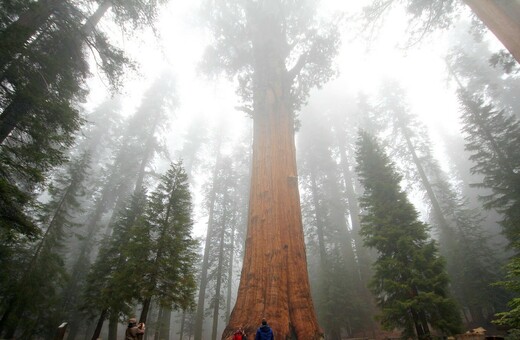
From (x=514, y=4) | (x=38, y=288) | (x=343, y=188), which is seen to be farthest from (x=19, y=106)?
(x=343, y=188)

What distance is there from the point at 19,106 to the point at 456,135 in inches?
1836

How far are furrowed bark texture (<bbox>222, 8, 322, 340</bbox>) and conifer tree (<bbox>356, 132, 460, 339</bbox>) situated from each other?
5096 millimetres

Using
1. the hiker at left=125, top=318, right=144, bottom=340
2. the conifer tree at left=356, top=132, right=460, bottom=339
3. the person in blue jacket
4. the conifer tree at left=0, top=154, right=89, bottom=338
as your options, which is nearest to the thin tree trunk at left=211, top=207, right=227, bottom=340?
the conifer tree at left=0, top=154, right=89, bottom=338

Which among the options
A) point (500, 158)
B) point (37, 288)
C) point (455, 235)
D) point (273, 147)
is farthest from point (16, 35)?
point (455, 235)

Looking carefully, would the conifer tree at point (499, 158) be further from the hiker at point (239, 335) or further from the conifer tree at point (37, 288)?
the conifer tree at point (37, 288)

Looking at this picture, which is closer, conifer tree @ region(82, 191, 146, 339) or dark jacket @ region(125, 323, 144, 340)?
dark jacket @ region(125, 323, 144, 340)

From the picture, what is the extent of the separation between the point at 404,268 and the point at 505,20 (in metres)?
7.41

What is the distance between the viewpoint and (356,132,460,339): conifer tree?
27.0 feet

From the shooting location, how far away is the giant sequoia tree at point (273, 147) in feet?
16.9

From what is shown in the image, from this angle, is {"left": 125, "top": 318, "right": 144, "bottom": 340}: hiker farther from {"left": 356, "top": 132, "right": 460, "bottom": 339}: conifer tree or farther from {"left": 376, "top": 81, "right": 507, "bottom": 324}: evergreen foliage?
{"left": 376, "top": 81, "right": 507, "bottom": 324}: evergreen foliage

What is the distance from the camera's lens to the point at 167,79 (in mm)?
26297

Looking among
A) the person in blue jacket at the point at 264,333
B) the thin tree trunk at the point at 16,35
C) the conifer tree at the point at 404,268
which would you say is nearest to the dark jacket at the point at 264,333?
the person in blue jacket at the point at 264,333

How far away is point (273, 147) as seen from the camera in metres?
7.23

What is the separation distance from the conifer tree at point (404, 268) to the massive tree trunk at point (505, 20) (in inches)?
241
